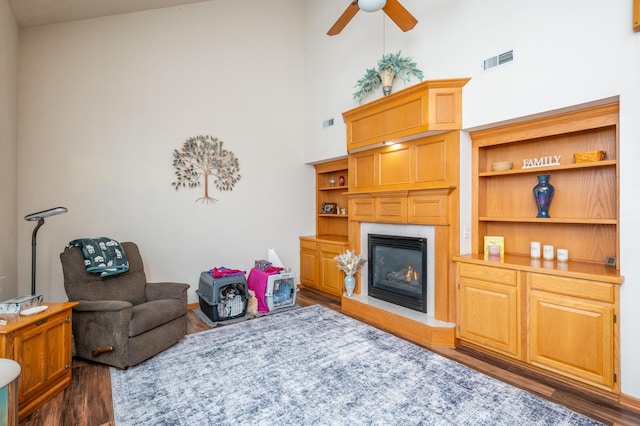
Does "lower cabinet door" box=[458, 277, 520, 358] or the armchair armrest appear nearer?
"lower cabinet door" box=[458, 277, 520, 358]

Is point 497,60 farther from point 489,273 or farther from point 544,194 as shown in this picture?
point 489,273

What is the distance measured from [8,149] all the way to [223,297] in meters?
2.67

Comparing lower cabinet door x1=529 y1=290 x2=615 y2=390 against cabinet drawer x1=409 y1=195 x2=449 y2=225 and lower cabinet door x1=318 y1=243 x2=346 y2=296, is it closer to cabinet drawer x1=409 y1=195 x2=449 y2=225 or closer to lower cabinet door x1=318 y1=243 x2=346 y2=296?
cabinet drawer x1=409 y1=195 x2=449 y2=225

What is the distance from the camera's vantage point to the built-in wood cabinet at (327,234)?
4.89 m

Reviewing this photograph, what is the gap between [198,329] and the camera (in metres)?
3.75

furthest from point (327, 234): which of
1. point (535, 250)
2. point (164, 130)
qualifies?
point (535, 250)

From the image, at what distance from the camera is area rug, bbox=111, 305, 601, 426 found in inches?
83.7

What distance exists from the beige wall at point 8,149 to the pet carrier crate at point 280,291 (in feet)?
8.85

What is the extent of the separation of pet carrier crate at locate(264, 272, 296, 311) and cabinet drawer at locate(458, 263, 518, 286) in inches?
91.7

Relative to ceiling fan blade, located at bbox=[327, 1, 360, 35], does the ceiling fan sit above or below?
below

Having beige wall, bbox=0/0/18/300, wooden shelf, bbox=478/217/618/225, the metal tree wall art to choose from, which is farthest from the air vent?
beige wall, bbox=0/0/18/300

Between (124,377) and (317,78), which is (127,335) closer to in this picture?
(124,377)

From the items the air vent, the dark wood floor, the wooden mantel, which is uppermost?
the air vent

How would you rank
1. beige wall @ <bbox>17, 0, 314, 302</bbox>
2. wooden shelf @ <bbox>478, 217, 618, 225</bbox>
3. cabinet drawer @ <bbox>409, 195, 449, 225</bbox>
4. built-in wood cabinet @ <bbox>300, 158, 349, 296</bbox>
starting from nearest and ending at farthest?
wooden shelf @ <bbox>478, 217, 618, 225</bbox>, cabinet drawer @ <bbox>409, 195, 449, 225</bbox>, beige wall @ <bbox>17, 0, 314, 302</bbox>, built-in wood cabinet @ <bbox>300, 158, 349, 296</bbox>
